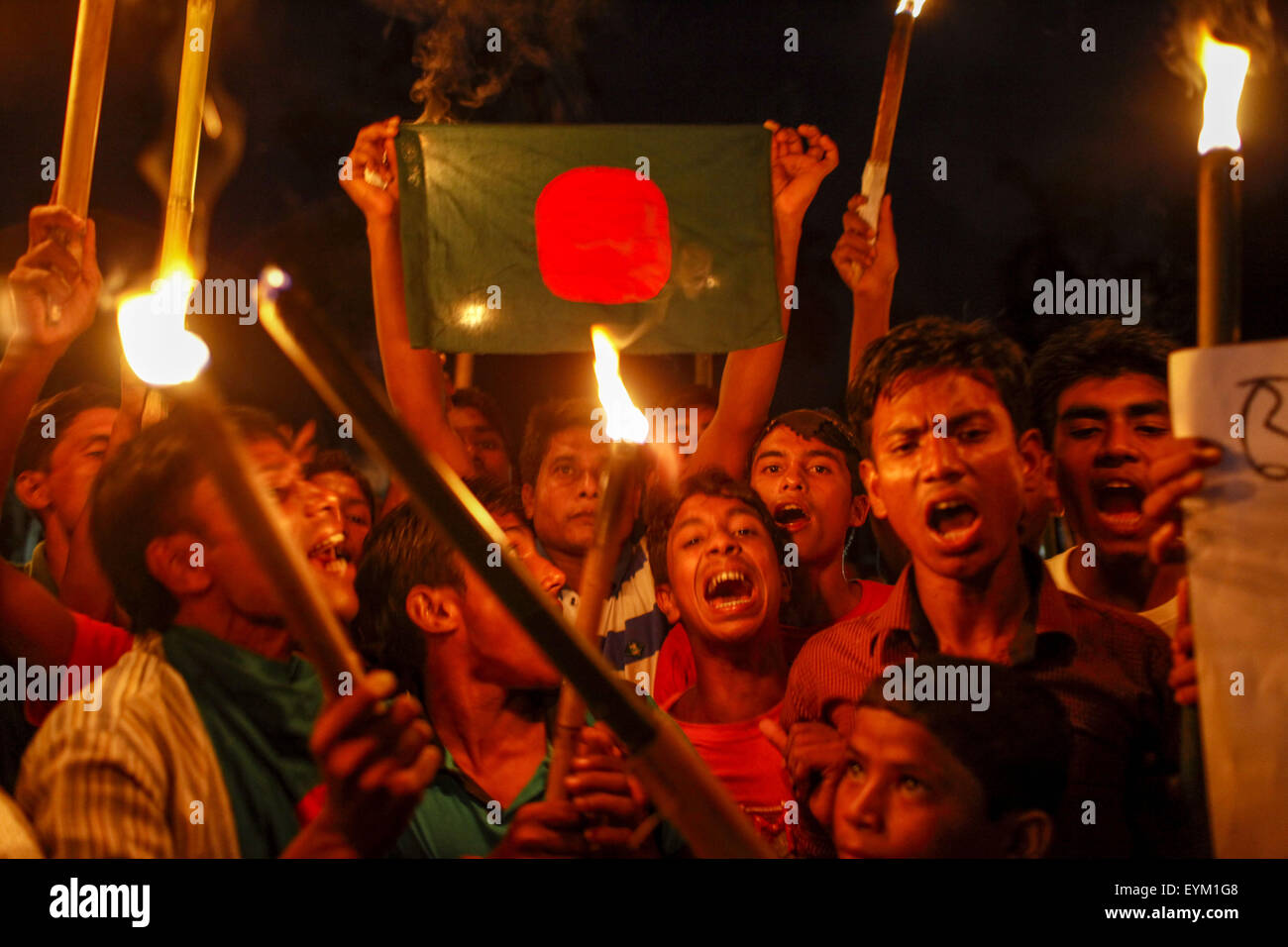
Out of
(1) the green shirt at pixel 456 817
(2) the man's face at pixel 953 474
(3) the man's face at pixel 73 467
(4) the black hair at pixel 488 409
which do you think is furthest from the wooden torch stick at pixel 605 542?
(3) the man's face at pixel 73 467

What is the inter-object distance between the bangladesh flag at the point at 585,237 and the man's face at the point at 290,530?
44 cm

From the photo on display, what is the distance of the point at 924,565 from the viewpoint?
1.95m

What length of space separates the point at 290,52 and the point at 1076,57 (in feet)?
6.05

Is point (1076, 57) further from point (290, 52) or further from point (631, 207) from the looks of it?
point (290, 52)

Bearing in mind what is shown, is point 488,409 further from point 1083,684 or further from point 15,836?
point 1083,684

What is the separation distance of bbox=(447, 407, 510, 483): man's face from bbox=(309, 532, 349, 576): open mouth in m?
0.37

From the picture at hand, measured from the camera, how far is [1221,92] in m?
1.50

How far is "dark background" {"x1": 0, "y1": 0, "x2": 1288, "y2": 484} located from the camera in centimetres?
237

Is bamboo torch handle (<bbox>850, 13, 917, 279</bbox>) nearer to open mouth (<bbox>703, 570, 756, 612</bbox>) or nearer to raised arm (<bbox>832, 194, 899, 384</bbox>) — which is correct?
raised arm (<bbox>832, 194, 899, 384</bbox>)

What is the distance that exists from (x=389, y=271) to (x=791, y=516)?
3.37ft

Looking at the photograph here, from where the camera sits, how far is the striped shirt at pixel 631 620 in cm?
212

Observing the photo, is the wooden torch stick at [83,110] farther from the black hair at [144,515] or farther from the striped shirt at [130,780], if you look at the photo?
the striped shirt at [130,780]

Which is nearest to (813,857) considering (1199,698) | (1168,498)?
(1199,698)

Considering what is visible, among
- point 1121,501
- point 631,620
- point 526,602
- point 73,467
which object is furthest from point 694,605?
point 73,467
